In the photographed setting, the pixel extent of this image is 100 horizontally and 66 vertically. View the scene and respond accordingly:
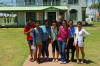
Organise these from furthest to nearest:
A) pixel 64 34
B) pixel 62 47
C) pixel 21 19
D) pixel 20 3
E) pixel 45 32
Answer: pixel 21 19 → pixel 20 3 → pixel 45 32 → pixel 62 47 → pixel 64 34

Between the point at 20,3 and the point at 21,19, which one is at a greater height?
the point at 20,3

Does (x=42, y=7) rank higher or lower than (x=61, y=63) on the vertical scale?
higher

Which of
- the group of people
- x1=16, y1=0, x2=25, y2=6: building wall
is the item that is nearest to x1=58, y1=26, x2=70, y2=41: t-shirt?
the group of people

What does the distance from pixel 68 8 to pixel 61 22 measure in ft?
106

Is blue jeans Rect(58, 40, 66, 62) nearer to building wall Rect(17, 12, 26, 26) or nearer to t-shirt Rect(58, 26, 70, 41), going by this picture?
t-shirt Rect(58, 26, 70, 41)

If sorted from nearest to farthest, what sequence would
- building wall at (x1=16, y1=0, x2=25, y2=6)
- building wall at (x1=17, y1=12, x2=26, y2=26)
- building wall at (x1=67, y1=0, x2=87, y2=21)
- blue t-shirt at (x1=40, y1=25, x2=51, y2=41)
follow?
blue t-shirt at (x1=40, y1=25, x2=51, y2=41)
building wall at (x1=16, y1=0, x2=25, y2=6)
building wall at (x1=17, y1=12, x2=26, y2=26)
building wall at (x1=67, y1=0, x2=87, y2=21)

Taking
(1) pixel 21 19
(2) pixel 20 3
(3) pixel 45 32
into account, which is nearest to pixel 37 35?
(3) pixel 45 32

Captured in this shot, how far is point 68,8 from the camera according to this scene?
Result: 40.2 meters

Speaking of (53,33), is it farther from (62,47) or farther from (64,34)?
(62,47)

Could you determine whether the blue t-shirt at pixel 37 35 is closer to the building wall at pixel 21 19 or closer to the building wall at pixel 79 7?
the building wall at pixel 21 19

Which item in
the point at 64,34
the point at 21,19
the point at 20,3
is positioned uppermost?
the point at 20,3

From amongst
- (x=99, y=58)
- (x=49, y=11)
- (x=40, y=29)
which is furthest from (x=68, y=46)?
(x=49, y=11)

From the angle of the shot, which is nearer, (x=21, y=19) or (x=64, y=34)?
(x=64, y=34)

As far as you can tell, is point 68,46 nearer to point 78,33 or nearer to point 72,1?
point 78,33
